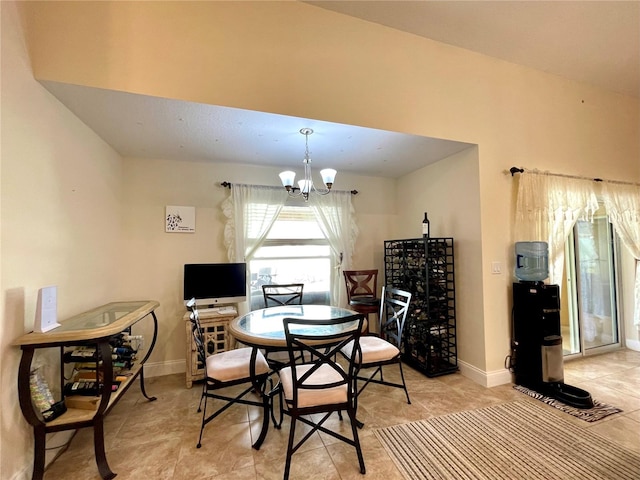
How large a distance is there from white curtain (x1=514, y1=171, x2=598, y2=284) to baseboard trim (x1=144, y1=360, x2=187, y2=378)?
396 cm

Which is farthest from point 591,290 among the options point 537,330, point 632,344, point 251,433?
point 251,433

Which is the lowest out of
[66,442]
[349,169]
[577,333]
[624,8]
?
[66,442]

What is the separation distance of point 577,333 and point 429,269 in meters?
2.24

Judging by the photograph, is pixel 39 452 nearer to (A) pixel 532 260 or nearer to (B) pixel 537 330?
(B) pixel 537 330

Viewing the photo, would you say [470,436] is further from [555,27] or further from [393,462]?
[555,27]

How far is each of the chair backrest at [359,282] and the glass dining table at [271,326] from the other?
38.0 inches

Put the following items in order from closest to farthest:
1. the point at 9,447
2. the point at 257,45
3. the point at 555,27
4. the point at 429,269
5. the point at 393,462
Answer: the point at 9,447 < the point at 393,462 < the point at 257,45 < the point at 555,27 < the point at 429,269

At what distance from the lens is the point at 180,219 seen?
3.17 m

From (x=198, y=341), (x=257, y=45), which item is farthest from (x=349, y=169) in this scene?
(x=198, y=341)

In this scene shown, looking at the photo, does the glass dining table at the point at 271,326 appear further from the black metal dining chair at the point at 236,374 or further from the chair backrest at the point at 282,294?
the chair backrest at the point at 282,294

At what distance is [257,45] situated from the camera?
2.12 metres

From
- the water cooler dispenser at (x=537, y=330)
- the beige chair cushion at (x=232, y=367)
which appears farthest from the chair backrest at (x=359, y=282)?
the beige chair cushion at (x=232, y=367)

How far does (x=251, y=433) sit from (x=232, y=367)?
1.75 ft

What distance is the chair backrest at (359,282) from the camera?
11.8ft
